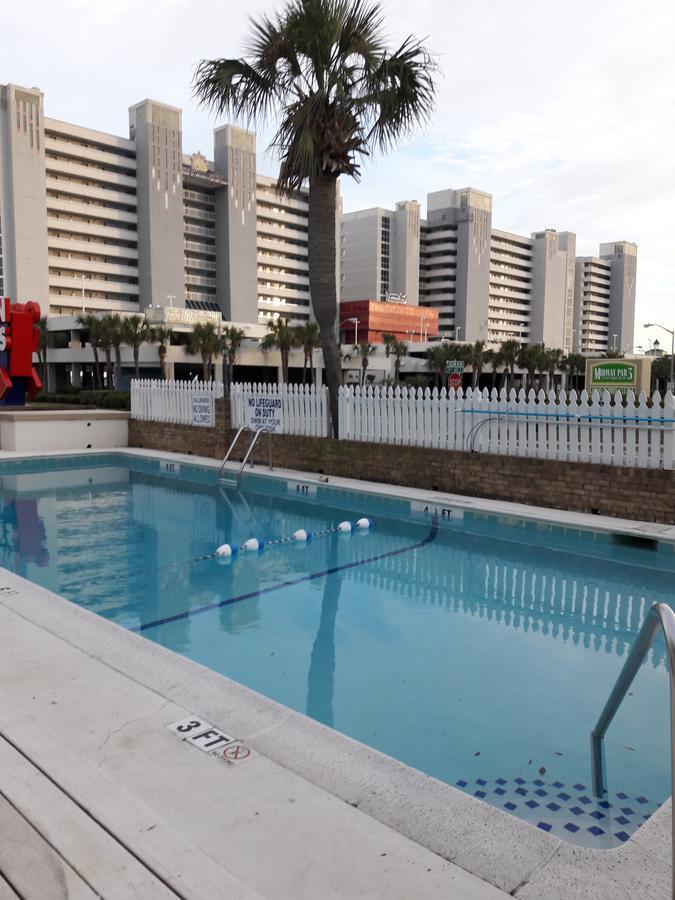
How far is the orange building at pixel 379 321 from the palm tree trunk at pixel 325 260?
70628 mm

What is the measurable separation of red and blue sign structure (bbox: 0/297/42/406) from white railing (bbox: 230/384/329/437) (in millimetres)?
8028

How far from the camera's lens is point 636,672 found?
3.33m

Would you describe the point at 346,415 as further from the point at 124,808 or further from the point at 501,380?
the point at 501,380

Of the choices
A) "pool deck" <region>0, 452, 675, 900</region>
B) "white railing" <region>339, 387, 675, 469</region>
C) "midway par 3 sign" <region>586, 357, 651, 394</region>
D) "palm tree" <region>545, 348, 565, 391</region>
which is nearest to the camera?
"pool deck" <region>0, 452, 675, 900</region>

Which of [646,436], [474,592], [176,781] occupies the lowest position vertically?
[474,592]

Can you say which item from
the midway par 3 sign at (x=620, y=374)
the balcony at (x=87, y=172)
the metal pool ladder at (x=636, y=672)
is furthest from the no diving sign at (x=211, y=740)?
the balcony at (x=87, y=172)

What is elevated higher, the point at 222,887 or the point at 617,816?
the point at 222,887

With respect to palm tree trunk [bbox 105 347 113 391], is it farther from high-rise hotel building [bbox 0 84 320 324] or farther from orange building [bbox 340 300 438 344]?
orange building [bbox 340 300 438 344]

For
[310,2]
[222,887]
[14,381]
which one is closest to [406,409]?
[310,2]

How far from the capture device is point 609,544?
32.8ft

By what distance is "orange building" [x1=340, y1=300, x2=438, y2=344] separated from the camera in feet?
300

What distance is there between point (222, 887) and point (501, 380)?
8756 centimetres

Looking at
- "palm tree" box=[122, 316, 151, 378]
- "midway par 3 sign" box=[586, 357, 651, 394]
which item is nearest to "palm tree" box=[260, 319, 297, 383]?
"palm tree" box=[122, 316, 151, 378]

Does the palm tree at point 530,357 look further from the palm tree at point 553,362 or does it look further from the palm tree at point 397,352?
the palm tree at point 397,352
